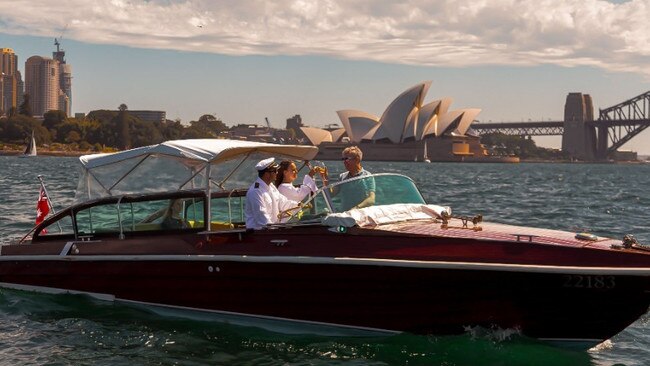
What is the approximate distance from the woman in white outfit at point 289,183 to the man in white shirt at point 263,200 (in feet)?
1.09

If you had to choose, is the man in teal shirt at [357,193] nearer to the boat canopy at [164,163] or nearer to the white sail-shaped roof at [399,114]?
the boat canopy at [164,163]

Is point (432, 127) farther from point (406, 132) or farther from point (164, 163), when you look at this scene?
point (164, 163)

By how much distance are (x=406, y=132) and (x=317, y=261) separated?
12461cm

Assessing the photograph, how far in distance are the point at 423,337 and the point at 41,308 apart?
4554mm

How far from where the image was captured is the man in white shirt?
9.80 m

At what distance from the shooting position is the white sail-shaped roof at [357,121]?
445ft

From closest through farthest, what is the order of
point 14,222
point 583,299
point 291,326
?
1. point 583,299
2. point 291,326
3. point 14,222

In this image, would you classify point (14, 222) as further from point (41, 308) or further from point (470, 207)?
point (470, 207)

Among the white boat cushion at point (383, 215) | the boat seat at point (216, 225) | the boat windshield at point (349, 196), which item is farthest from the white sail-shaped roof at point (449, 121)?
the boat windshield at point (349, 196)

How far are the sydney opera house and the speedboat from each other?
107 meters

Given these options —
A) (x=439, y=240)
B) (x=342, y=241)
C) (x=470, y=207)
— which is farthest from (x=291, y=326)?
(x=470, y=207)

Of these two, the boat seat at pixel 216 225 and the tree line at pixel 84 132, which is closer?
the boat seat at pixel 216 225

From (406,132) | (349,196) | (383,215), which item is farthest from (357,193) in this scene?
(406,132)

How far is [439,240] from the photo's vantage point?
→ 893 centimetres
